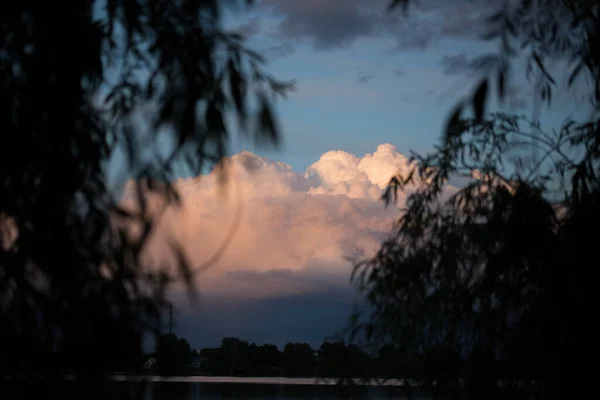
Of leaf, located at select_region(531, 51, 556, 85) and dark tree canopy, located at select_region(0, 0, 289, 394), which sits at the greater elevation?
leaf, located at select_region(531, 51, 556, 85)

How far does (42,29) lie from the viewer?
9.70 feet

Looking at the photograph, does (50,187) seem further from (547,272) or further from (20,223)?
(547,272)

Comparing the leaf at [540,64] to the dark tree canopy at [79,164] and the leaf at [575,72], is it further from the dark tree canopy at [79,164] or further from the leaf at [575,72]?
the dark tree canopy at [79,164]

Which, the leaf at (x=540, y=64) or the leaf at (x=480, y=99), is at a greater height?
the leaf at (x=540, y=64)

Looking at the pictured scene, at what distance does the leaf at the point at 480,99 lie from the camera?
3.29 metres

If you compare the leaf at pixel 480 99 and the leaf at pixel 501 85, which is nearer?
the leaf at pixel 480 99

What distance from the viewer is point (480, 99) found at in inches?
133

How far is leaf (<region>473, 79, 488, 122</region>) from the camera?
329 centimetres

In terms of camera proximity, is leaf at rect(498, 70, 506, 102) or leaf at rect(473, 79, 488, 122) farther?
leaf at rect(498, 70, 506, 102)

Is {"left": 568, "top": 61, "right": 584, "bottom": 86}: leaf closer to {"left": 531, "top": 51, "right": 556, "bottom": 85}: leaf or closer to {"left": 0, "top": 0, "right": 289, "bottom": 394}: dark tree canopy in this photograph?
{"left": 531, "top": 51, "right": 556, "bottom": 85}: leaf

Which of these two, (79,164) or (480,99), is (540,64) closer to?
(480,99)

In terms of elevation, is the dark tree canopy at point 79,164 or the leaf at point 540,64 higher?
the leaf at point 540,64

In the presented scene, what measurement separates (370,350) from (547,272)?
2109 millimetres

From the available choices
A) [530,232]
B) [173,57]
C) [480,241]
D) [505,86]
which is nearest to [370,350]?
[480,241]
